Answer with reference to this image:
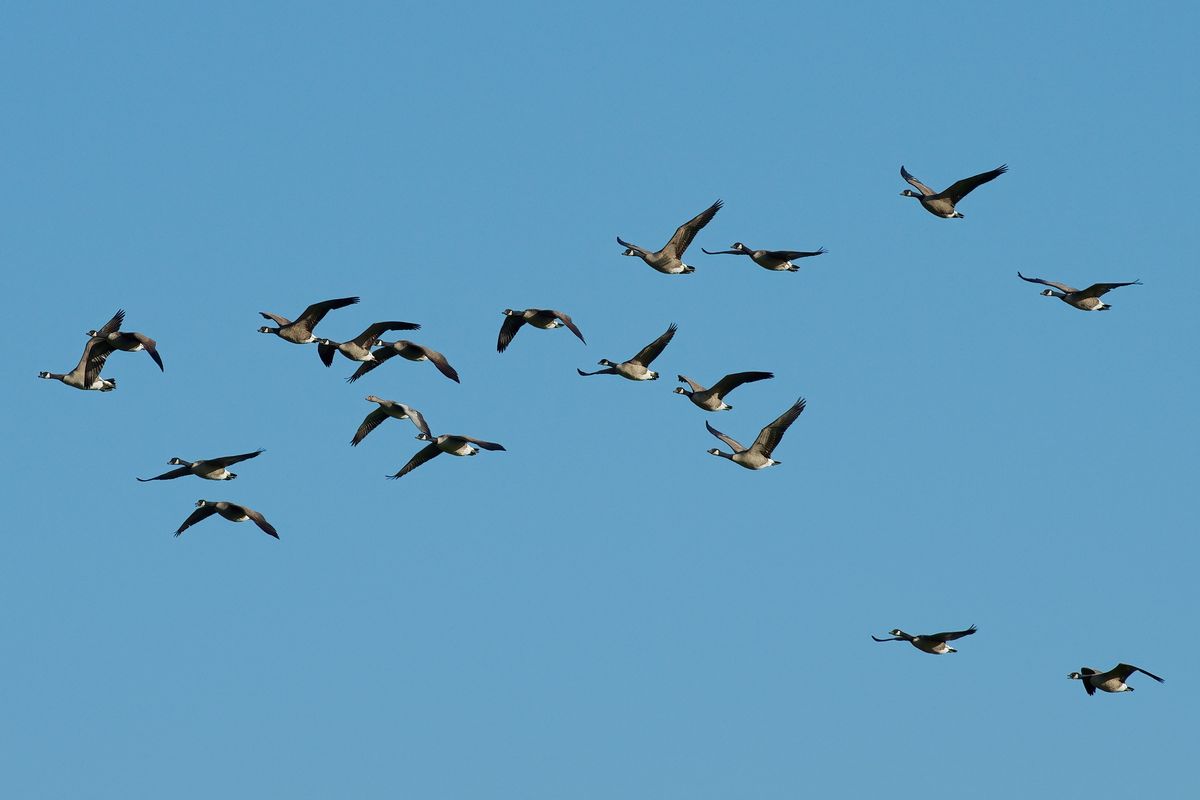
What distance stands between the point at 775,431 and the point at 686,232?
4586mm

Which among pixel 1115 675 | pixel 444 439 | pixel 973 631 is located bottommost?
pixel 1115 675

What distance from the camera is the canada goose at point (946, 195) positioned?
3366 centimetres

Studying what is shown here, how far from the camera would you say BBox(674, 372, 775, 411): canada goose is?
110ft

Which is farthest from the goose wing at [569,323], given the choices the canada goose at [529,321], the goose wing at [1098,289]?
the goose wing at [1098,289]

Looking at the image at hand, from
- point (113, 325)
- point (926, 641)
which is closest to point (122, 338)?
point (113, 325)

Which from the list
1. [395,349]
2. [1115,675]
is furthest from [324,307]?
[1115,675]

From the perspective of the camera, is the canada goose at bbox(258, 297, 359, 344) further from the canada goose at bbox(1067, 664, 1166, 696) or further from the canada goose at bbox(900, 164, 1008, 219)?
the canada goose at bbox(1067, 664, 1166, 696)

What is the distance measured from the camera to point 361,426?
3559cm

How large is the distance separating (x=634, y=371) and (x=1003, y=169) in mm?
7653

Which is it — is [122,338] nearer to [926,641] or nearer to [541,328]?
[541,328]

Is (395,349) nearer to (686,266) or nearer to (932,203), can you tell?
(686,266)

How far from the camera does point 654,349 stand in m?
35.0

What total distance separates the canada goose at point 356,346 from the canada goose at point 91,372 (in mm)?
3793

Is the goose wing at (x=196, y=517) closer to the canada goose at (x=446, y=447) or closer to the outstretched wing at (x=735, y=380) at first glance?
the canada goose at (x=446, y=447)
